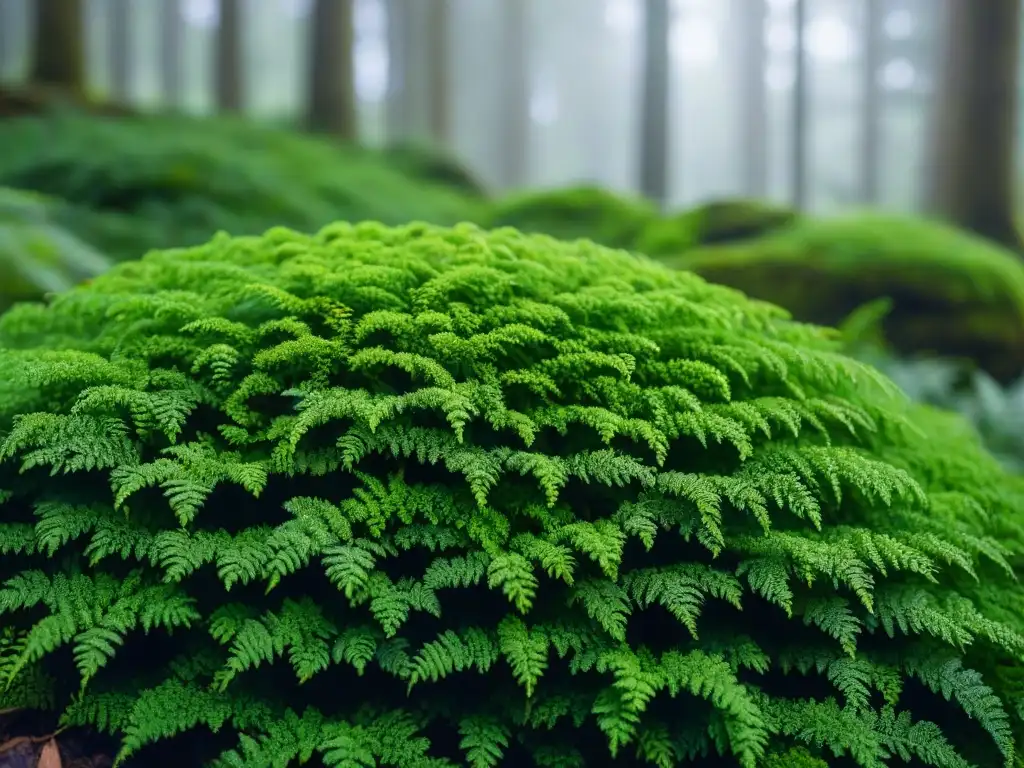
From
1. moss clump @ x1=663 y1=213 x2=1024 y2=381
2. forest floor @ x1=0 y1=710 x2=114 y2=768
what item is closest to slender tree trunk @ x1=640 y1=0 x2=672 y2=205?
moss clump @ x1=663 y1=213 x2=1024 y2=381

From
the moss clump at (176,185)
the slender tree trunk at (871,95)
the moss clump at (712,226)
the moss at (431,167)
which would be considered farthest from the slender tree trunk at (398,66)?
the moss clump at (712,226)

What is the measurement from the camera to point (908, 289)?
7.00m

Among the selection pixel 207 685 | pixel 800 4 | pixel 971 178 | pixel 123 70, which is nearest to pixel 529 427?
pixel 207 685

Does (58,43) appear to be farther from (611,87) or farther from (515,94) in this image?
(611,87)

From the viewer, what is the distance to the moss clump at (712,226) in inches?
319

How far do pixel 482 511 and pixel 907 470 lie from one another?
1.67 m

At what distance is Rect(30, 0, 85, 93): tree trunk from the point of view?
11367 mm

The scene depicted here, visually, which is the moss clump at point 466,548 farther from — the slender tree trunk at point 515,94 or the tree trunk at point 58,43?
the slender tree trunk at point 515,94

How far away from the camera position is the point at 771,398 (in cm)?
300

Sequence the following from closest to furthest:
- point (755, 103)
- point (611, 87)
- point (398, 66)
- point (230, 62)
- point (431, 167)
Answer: point (431, 167) < point (230, 62) < point (398, 66) < point (755, 103) < point (611, 87)

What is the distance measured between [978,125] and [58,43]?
11.4 metres

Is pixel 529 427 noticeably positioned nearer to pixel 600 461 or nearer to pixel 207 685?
pixel 600 461

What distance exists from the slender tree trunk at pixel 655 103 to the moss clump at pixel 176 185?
5.32m

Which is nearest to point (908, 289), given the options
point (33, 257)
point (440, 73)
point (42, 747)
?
point (33, 257)
